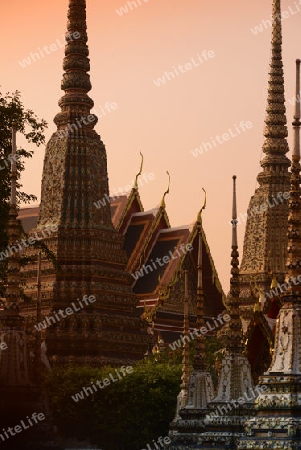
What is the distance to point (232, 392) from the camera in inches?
711

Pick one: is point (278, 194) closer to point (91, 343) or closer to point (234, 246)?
point (91, 343)

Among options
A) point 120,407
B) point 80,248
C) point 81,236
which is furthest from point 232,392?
point 81,236

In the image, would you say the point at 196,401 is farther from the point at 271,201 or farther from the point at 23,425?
the point at 271,201

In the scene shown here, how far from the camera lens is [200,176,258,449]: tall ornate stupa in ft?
58.7

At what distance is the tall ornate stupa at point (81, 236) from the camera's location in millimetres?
44094

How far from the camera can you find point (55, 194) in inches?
1831

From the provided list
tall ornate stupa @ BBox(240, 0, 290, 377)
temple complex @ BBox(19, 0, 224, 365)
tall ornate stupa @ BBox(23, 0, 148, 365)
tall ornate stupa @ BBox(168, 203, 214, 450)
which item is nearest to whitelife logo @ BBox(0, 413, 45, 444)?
tall ornate stupa @ BBox(168, 203, 214, 450)

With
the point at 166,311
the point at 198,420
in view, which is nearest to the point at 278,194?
the point at 166,311

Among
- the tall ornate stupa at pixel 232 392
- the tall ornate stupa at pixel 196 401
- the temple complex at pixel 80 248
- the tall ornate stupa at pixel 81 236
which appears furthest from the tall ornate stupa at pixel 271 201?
the tall ornate stupa at pixel 232 392

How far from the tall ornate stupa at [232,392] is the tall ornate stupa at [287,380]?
4.17m

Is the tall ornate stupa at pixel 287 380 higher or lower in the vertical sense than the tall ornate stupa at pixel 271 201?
lower

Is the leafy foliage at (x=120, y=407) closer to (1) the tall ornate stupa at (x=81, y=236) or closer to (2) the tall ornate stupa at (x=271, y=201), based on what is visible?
(1) the tall ornate stupa at (x=81, y=236)

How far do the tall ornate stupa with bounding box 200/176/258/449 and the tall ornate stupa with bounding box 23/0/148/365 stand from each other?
2532 centimetres

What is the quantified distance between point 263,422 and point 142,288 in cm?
4344
